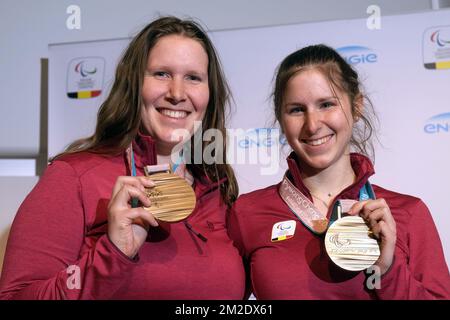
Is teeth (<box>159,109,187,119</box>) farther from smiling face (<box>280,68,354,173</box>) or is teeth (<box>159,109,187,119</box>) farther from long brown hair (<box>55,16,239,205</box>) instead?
smiling face (<box>280,68,354,173</box>)

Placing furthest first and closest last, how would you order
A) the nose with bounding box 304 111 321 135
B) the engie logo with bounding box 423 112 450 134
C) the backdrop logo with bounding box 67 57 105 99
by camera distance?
the backdrop logo with bounding box 67 57 105 99 < the engie logo with bounding box 423 112 450 134 < the nose with bounding box 304 111 321 135

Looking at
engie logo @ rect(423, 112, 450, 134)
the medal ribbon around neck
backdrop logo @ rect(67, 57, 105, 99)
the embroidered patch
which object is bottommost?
the embroidered patch

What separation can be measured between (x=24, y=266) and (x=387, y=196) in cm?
90

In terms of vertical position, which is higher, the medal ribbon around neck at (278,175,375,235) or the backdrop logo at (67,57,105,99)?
the backdrop logo at (67,57,105,99)

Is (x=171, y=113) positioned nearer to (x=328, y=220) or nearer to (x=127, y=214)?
(x=127, y=214)

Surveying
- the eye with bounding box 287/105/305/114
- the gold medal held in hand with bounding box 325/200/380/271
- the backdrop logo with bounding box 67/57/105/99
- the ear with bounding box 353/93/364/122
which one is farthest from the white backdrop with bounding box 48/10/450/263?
the gold medal held in hand with bounding box 325/200/380/271

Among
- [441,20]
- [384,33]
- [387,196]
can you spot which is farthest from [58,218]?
[441,20]

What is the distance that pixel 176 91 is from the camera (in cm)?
134

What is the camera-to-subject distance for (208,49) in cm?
148

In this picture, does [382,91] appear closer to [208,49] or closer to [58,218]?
[208,49]

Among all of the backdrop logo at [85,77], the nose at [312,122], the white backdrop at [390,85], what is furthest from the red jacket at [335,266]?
the backdrop logo at [85,77]

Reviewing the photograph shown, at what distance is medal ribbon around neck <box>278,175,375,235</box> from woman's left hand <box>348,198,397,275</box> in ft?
0.34

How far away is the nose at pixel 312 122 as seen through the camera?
4.25 ft

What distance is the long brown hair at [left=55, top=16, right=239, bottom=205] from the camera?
1.35 meters
